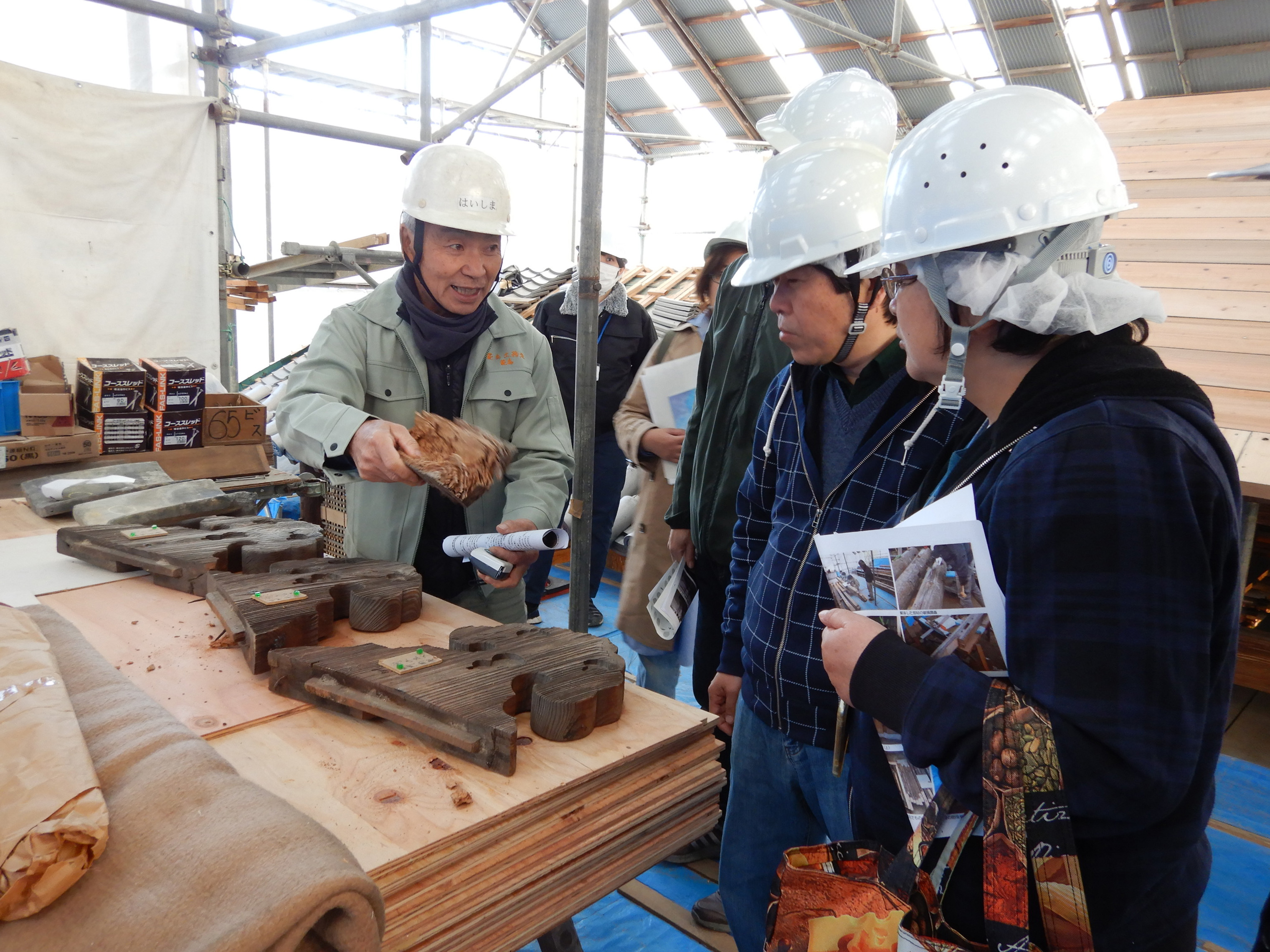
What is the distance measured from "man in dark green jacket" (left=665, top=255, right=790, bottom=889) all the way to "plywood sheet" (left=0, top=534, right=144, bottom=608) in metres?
1.58

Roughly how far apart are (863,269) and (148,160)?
16.5 feet

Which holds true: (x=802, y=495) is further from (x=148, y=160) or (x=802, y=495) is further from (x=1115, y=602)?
(x=148, y=160)

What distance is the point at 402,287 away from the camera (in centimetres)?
225

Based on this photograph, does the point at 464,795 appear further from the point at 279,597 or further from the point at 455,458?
the point at 455,458

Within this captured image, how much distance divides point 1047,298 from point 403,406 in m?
1.70

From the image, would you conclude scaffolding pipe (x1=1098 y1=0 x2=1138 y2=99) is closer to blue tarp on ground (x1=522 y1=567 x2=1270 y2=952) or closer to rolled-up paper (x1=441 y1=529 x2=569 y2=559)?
blue tarp on ground (x1=522 y1=567 x2=1270 y2=952)

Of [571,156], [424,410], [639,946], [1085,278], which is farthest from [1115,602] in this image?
[571,156]

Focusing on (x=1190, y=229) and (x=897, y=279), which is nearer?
(x=897, y=279)

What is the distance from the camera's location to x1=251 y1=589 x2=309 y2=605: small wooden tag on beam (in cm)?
162

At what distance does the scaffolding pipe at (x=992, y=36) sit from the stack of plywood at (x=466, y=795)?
1346cm

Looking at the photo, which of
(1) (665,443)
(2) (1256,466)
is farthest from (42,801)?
(2) (1256,466)

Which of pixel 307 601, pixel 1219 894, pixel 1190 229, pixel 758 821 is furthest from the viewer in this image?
pixel 1190 229

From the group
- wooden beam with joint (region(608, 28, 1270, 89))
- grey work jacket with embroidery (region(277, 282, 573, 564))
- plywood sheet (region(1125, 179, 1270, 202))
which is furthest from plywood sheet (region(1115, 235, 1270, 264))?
wooden beam with joint (region(608, 28, 1270, 89))

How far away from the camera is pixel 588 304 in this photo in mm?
2609
